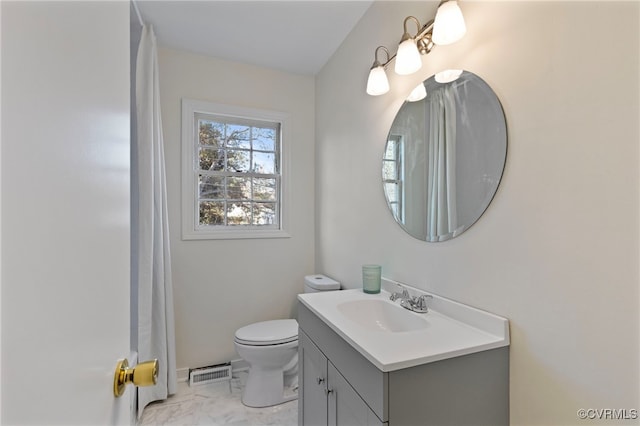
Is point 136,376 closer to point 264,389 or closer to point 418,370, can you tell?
point 418,370

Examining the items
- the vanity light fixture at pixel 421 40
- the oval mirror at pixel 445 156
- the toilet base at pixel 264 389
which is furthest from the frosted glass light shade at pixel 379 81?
the toilet base at pixel 264 389

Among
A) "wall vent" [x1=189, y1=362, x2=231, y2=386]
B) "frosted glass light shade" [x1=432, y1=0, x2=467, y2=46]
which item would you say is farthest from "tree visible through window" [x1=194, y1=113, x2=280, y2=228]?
"frosted glass light shade" [x1=432, y1=0, x2=467, y2=46]

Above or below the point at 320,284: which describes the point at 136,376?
above

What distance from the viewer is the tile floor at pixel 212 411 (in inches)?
69.4

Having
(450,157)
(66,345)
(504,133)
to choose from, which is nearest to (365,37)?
(450,157)

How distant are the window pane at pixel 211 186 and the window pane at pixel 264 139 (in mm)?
431

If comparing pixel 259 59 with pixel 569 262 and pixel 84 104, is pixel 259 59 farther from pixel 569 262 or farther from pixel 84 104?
pixel 569 262

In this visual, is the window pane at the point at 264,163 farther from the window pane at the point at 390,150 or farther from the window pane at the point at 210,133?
the window pane at the point at 390,150

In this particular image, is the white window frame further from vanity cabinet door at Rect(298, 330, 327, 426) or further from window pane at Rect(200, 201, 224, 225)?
vanity cabinet door at Rect(298, 330, 327, 426)

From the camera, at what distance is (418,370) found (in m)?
0.86

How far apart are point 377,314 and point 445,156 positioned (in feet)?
2.64

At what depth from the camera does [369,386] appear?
0.90 meters

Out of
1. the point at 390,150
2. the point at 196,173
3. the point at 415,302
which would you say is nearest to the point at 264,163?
the point at 196,173

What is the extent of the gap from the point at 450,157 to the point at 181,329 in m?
2.18
